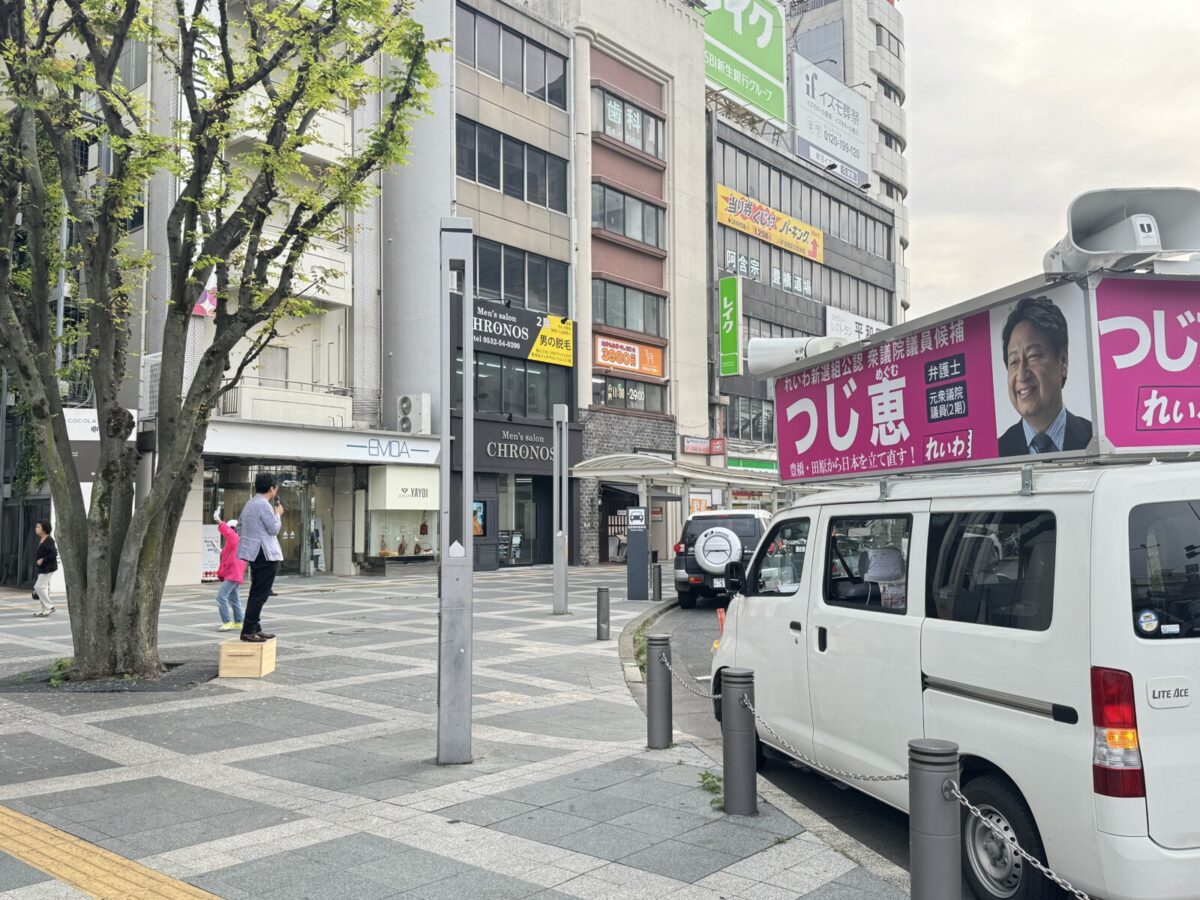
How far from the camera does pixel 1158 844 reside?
380 centimetres

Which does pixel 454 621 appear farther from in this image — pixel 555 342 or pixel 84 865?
pixel 555 342

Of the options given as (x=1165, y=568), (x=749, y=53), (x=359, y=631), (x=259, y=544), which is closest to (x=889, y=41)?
(x=749, y=53)

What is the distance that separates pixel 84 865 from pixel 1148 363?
5478 millimetres

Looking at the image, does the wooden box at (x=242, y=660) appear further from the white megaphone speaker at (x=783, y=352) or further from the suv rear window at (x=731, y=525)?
the suv rear window at (x=731, y=525)

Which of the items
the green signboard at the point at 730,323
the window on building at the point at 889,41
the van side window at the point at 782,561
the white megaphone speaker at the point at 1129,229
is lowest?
the van side window at the point at 782,561

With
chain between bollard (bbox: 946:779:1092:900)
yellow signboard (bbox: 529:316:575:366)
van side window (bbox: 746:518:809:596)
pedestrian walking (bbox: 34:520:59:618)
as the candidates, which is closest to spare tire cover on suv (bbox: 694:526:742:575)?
pedestrian walking (bbox: 34:520:59:618)

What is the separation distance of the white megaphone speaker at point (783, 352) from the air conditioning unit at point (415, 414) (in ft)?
77.0

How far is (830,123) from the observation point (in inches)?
2318

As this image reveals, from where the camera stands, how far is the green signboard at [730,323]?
41.9 metres

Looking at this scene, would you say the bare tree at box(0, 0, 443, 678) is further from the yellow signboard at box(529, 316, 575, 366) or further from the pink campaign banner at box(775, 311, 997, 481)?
the yellow signboard at box(529, 316, 575, 366)

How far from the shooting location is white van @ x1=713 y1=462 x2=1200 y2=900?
382 centimetres

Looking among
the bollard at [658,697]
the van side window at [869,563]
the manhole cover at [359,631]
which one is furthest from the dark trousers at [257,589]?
the van side window at [869,563]

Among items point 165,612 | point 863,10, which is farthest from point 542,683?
point 863,10

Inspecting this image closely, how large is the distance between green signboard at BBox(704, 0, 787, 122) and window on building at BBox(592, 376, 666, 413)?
16.6 meters
